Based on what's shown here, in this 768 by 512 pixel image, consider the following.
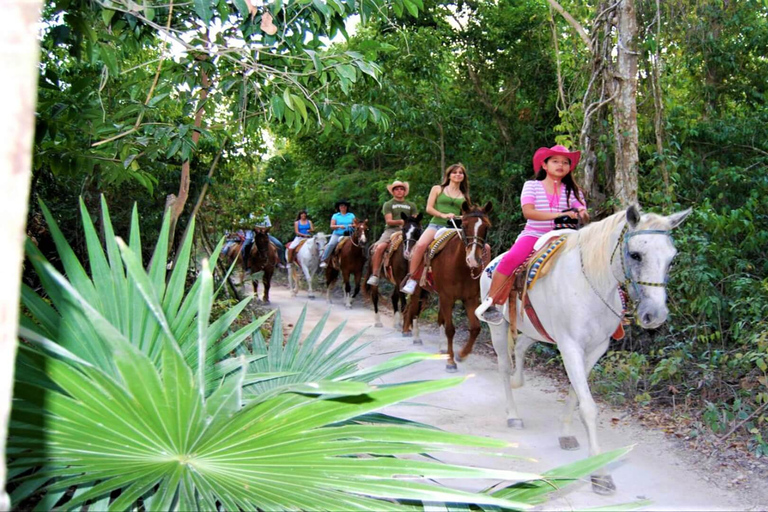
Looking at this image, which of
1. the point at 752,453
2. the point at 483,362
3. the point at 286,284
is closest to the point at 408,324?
the point at 483,362

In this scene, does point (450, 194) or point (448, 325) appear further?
point (450, 194)

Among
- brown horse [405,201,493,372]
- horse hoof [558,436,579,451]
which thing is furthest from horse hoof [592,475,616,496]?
brown horse [405,201,493,372]

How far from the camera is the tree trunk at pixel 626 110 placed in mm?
7539

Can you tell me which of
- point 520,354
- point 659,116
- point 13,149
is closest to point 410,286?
point 520,354

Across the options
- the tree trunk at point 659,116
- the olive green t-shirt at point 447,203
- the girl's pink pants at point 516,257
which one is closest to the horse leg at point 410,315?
the olive green t-shirt at point 447,203

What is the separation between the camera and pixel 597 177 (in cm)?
854

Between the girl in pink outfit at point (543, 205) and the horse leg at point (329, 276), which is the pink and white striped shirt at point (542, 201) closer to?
the girl in pink outfit at point (543, 205)

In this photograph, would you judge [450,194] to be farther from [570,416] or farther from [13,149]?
[13,149]

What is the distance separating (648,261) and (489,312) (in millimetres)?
2043

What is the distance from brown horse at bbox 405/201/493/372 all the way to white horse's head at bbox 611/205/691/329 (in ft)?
11.9

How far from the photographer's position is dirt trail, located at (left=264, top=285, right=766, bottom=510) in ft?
14.7

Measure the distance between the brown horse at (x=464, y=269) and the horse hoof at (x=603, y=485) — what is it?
375 centimetres

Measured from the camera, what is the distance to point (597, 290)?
16.4 ft

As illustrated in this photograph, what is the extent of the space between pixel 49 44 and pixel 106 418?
9.28 ft
